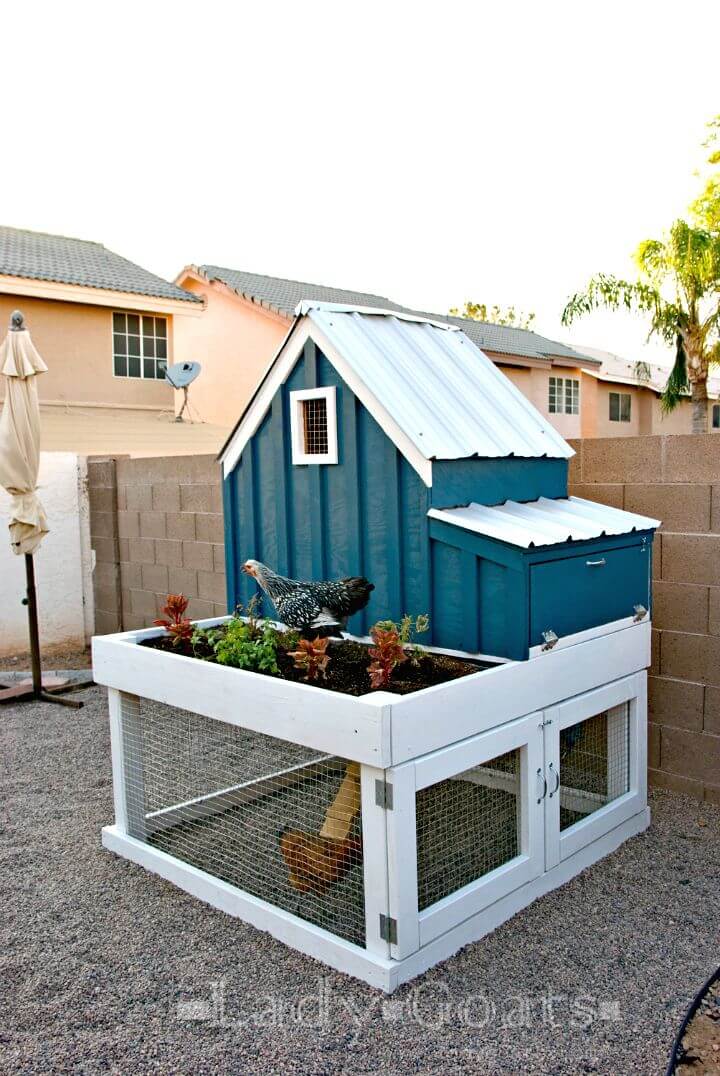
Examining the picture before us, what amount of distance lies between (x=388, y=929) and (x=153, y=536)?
16.4 feet

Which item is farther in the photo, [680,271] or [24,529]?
[680,271]

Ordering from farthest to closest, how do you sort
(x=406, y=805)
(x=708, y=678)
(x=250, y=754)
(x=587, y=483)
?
(x=250, y=754) → (x=587, y=483) → (x=708, y=678) → (x=406, y=805)

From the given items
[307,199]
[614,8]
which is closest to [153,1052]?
[614,8]

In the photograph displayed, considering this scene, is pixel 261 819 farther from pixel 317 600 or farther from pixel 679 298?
pixel 679 298

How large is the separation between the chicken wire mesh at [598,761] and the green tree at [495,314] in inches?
1427

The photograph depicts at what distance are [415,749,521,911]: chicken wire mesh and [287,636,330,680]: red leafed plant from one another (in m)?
0.55

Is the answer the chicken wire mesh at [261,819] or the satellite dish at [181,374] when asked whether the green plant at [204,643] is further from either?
the satellite dish at [181,374]

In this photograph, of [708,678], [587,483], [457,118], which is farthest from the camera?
[457,118]

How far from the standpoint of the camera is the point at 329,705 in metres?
2.58

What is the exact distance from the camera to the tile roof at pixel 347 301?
50.3ft

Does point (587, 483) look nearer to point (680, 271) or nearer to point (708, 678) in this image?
point (708, 678)

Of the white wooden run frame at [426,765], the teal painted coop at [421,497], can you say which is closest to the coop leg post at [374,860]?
the white wooden run frame at [426,765]

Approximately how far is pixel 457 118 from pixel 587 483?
21.5 ft

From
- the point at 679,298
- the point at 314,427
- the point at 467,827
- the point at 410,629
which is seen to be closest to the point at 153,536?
the point at 314,427
